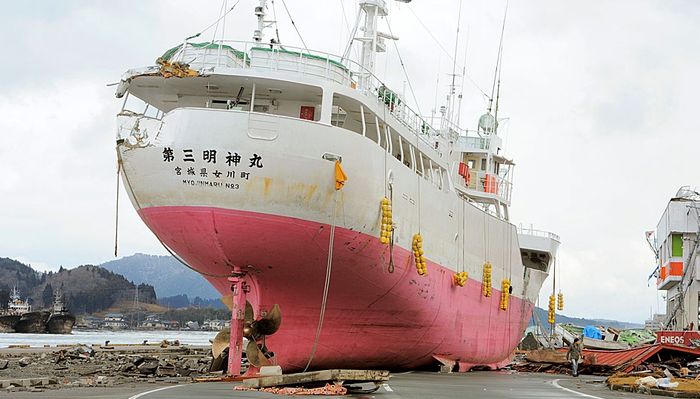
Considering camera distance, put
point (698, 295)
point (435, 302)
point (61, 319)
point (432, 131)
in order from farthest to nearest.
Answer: point (61, 319)
point (698, 295)
point (432, 131)
point (435, 302)

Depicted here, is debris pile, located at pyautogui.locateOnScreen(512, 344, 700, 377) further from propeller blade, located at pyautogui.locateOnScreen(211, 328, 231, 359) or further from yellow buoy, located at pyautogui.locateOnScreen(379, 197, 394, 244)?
propeller blade, located at pyautogui.locateOnScreen(211, 328, 231, 359)

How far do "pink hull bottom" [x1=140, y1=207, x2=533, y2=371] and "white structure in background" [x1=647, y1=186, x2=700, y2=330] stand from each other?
23.4 meters

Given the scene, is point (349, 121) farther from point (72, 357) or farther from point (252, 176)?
point (72, 357)

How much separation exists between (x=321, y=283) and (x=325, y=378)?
15.6 ft

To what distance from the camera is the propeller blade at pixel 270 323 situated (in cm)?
2008

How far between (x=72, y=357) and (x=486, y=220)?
15800 mm

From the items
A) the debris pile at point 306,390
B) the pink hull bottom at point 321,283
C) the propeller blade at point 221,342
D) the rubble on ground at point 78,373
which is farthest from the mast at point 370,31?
the debris pile at point 306,390

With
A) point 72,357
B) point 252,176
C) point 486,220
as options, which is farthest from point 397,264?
point 72,357

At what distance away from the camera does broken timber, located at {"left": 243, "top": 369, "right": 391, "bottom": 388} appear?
53.0ft

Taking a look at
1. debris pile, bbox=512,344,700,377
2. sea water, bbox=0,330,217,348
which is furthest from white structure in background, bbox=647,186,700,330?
sea water, bbox=0,330,217,348

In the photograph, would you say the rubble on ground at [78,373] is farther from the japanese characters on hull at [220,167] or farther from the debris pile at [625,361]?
the debris pile at [625,361]

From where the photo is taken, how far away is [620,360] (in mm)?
29969

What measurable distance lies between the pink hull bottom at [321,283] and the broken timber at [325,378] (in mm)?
3577

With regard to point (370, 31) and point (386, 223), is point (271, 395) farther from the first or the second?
point (370, 31)
